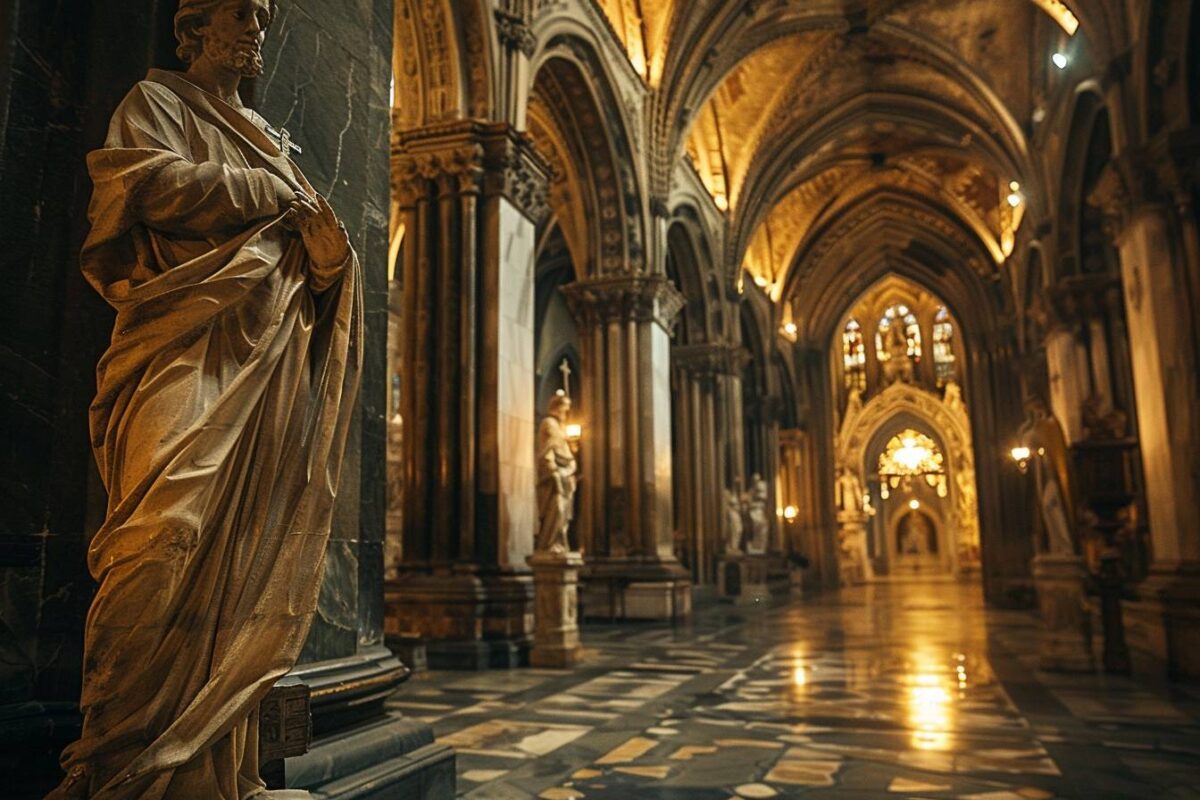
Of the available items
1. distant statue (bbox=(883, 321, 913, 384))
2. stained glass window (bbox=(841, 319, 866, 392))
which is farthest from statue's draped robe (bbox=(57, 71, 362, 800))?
stained glass window (bbox=(841, 319, 866, 392))

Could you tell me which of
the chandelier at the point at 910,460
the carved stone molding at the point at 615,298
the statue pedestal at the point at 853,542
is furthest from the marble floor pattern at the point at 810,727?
the chandelier at the point at 910,460

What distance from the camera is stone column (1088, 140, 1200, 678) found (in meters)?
8.62

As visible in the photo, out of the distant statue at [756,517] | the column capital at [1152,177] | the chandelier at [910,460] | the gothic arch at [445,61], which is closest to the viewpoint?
the column capital at [1152,177]

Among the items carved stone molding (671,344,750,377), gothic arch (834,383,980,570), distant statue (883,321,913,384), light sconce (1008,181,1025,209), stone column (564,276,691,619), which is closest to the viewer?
stone column (564,276,691,619)

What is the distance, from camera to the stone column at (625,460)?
560 inches

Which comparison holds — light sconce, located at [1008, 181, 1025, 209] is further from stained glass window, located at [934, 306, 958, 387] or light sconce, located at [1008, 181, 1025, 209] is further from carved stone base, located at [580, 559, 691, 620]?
stained glass window, located at [934, 306, 958, 387]

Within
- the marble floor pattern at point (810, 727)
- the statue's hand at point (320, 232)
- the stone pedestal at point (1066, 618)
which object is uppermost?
the statue's hand at point (320, 232)

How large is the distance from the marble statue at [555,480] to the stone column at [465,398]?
53cm

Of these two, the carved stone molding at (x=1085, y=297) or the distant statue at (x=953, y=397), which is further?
the distant statue at (x=953, y=397)

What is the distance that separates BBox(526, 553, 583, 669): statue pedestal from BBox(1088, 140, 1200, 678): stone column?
552 cm

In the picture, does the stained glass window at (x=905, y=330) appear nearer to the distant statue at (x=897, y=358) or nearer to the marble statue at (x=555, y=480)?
the distant statue at (x=897, y=358)

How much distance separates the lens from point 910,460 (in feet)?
141

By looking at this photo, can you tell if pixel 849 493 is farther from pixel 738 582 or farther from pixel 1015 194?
pixel 738 582

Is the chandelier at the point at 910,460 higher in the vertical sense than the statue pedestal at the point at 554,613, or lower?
higher
